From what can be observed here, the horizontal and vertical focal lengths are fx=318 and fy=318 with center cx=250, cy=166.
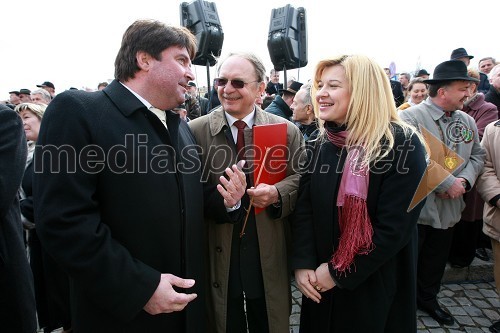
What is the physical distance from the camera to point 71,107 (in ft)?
4.33

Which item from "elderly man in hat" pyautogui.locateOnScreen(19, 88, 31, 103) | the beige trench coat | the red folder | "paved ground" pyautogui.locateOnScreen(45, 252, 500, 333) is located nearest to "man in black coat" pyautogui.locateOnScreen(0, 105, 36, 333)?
the beige trench coat

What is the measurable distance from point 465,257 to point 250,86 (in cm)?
353

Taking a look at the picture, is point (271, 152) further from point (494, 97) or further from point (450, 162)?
point (494, 97)

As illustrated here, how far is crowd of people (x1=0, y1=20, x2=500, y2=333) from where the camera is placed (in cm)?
132

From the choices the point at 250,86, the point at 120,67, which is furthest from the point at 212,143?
the point at 120,67

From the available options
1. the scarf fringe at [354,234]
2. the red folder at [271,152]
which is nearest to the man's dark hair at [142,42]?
the red folder at [271,152]

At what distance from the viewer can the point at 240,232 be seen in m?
2.17

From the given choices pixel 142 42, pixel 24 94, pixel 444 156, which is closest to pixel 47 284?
pixel 142 42

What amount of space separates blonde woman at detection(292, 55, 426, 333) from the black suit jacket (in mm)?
782

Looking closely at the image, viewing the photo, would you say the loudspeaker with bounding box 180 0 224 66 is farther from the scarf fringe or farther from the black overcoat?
the scarf fringe

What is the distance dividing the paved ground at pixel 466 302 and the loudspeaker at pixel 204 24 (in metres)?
3.97

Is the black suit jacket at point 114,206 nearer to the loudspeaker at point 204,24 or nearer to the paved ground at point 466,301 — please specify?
the paved ground at point 466,301

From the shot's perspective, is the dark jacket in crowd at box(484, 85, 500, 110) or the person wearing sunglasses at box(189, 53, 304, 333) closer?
the person wearing sunglasses at box(189, 53, 304, 333)

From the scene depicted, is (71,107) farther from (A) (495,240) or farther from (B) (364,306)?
(A) (495,240)
